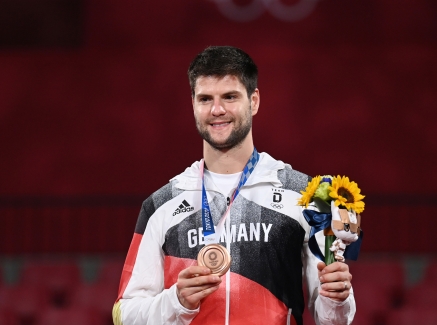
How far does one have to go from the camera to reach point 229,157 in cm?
210

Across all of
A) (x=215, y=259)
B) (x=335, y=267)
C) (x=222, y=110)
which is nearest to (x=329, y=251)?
(x=335, y=267)

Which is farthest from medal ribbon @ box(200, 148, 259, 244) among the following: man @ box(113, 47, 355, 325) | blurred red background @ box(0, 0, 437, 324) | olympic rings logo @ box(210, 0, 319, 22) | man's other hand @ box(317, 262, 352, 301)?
olympic rings logo @ box(210, 0, 319, 22)

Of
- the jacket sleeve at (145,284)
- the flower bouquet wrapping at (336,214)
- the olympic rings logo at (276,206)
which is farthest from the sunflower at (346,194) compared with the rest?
the jacket sleeve at (145,284)

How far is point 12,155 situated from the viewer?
5.13 meters

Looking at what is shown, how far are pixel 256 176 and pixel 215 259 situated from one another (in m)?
0.34

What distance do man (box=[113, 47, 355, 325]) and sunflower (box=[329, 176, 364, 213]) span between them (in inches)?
7.4

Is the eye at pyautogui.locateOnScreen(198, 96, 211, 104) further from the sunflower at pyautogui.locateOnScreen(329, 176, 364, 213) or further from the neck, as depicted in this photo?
the sunflower at pyautogui.locateOnScreen(329, 176, 364, 213)

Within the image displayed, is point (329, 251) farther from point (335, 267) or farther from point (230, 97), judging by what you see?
point (230, 97)

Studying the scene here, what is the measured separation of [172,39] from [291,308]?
3496 mm

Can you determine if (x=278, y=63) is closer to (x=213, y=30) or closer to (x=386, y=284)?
(x=213, y=30)

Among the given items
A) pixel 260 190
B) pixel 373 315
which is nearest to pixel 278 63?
pixel 373 315

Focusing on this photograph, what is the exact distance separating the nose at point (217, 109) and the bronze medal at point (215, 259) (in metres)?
0.36

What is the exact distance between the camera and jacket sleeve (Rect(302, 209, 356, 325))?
1851mm

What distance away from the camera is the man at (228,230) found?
1.96m
